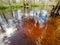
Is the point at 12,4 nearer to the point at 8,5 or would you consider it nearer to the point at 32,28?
the point at 8,5

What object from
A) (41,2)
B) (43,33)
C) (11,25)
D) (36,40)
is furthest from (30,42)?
(41,2)

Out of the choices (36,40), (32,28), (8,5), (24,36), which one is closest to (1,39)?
(24,36)

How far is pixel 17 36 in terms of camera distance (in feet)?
16.7

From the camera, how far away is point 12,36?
5.07 meters

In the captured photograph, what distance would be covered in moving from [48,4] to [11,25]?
628cm

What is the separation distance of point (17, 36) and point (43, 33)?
114cm

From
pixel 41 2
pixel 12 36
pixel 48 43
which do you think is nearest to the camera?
pixel 48 43

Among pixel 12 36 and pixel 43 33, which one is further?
pixel 43 33

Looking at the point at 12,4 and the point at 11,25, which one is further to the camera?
the point at 12,4

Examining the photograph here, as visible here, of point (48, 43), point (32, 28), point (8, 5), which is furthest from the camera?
point (8, 5)

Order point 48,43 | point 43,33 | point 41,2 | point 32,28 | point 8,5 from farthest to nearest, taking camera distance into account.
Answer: point 41,2 < point 8,5 < point 32,28 < point 43,33 < point 48,43

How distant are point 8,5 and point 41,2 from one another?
3.12 meters

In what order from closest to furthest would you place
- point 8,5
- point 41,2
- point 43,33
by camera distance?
point 43,33
point 8,5
point 41,2

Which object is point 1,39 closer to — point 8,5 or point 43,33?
point 43,33
